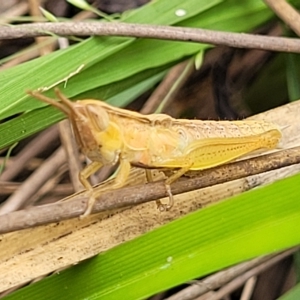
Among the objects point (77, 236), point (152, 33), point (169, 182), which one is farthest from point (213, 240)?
point (152, 33)

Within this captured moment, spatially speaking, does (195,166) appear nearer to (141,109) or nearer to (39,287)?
(39,287)

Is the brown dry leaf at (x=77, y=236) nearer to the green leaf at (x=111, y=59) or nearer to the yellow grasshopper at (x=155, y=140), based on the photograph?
the yellow grasshopper at (x=155, y=140)

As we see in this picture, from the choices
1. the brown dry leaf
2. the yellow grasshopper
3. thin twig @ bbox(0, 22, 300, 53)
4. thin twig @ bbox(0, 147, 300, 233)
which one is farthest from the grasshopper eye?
thin twig @ bbox(0, 22, 300, 53)

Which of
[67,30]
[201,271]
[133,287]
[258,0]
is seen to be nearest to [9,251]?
[133,287]

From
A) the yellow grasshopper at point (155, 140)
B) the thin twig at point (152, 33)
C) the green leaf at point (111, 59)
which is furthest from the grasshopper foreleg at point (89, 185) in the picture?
the thin twig at point (152, 33)

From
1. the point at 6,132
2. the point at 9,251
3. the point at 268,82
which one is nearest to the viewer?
the point at 9,251

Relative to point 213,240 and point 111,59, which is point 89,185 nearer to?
point 213,240

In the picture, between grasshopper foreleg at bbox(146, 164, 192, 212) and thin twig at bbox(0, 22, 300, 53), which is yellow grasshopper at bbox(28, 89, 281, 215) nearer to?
grasshopper foreleg at bbox(146, 164, 192, 212)
